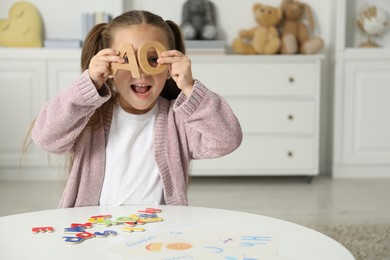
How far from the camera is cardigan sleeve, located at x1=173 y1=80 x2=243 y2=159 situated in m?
1.23

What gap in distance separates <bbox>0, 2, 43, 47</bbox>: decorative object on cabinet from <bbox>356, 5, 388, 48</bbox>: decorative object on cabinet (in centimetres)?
191

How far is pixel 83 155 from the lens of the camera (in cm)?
133

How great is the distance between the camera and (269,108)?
3.33m

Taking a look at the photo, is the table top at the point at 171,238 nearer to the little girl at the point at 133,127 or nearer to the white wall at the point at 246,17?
the little girl at the point at 133,127

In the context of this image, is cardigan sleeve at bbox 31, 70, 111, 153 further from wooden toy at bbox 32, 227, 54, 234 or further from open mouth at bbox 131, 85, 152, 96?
wooden toy at bbox 32, 227, 54, 234

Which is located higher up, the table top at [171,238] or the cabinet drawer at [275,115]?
the table top at [171,238]

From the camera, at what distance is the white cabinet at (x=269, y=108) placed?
10.9ft

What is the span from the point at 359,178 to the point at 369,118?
354 mm

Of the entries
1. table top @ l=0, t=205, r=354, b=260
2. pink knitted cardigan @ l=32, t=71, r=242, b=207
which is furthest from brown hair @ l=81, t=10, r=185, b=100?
table top @ l=0, t=205, r=354, b=260

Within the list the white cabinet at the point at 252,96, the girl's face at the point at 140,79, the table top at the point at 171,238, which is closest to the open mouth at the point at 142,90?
the girl's face at the point at 140,79

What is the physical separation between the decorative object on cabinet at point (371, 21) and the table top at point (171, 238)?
2783 millimetres

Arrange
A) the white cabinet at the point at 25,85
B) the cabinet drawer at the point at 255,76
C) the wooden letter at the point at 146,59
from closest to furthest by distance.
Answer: the wooden letter at the point at 146,59
the cabinet drawer at the point at 255,76
the white cabinet at the point at 25,85

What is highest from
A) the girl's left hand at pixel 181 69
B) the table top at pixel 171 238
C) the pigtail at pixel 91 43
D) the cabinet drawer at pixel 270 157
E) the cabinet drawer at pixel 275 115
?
the pigtail at pixel 91 43

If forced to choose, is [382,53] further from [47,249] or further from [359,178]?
[47,249]
